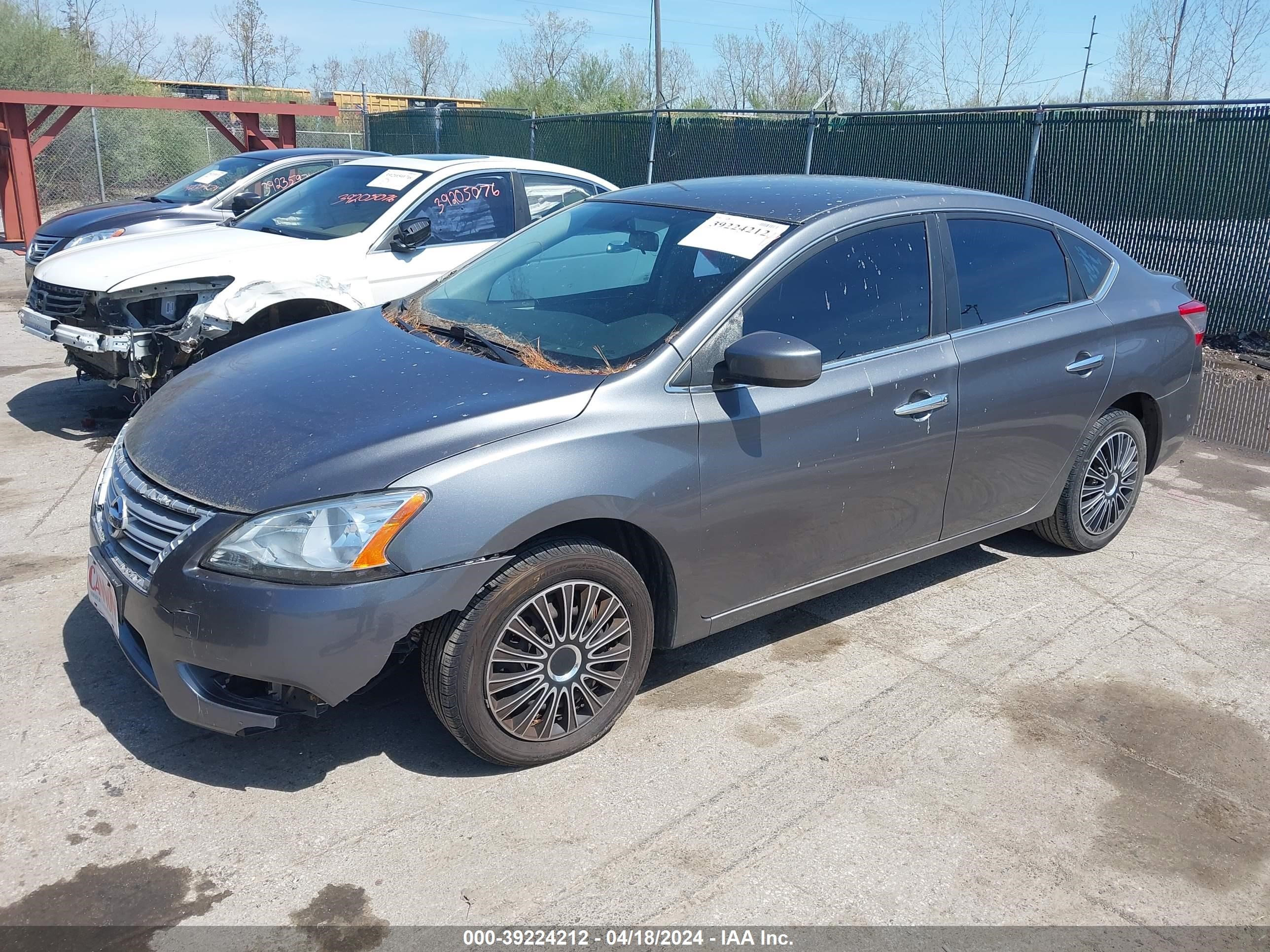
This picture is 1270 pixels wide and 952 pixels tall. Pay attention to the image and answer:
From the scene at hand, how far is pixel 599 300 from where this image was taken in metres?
4.16

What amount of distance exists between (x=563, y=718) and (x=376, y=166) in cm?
557

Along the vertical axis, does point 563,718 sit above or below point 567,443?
below

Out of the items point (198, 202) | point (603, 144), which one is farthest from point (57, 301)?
point (603, 144)

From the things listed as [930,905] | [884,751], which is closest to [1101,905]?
[930,905]

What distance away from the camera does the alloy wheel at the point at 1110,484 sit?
5.28 m

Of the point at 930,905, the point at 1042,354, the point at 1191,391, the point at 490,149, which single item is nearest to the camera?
the point at 930,905

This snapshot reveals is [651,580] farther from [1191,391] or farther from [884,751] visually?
[1191,391]

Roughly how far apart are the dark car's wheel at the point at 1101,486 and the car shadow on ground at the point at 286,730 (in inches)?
73.0

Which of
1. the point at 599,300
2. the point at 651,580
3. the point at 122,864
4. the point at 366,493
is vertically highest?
the point at 599,300

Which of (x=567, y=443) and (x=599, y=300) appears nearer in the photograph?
(x=567, y=443)

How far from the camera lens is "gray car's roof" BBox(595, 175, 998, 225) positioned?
4242mm

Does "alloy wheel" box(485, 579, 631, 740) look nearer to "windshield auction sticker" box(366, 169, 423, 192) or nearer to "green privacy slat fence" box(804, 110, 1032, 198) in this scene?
"windshield auction sticker" box(366, 169, 423, 192)

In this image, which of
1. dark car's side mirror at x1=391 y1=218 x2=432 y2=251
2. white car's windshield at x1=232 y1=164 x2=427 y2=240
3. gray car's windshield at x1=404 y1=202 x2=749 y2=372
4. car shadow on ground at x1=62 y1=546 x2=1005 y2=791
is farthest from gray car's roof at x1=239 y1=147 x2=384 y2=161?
car shadow on ground at x1=62 y1=546 x2=1005 y2=791

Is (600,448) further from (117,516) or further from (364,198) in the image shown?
(364,198)
